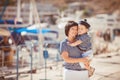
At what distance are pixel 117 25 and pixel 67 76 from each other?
25.8m

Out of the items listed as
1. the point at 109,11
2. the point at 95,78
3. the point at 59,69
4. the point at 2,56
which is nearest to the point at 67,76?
the point at 95,78

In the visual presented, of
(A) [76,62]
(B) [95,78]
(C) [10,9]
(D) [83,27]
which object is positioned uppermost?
(C) [10,9]

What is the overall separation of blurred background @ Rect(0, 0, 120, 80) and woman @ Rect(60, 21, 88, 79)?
885mm

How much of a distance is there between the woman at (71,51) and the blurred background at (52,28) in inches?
34.8

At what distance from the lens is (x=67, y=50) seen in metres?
6.91

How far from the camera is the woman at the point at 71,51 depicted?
6.90 meters

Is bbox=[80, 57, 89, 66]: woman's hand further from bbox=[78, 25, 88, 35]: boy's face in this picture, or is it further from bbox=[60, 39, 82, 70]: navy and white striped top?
bbox=[78, 25, 88, 35]: boy's face

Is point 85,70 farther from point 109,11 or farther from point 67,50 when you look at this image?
point 109,11

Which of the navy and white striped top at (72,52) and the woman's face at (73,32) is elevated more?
the woman's face at (73,32)

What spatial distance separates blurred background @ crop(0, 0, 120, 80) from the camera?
41.7 ft

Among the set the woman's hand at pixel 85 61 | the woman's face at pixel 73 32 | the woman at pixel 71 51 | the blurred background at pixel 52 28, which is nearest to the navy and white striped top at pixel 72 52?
the woman at pixel 71 51

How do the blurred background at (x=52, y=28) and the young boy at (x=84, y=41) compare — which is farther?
the blurred background at (x=52, y=28)

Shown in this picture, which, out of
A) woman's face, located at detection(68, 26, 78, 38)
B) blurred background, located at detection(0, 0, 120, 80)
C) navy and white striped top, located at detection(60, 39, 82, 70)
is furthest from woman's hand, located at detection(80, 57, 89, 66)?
blurred background, located at detection(0, 0, 120, 80)

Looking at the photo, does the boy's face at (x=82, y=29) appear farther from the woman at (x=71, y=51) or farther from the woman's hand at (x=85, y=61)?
the woman's hand at (x=85, y=61)
